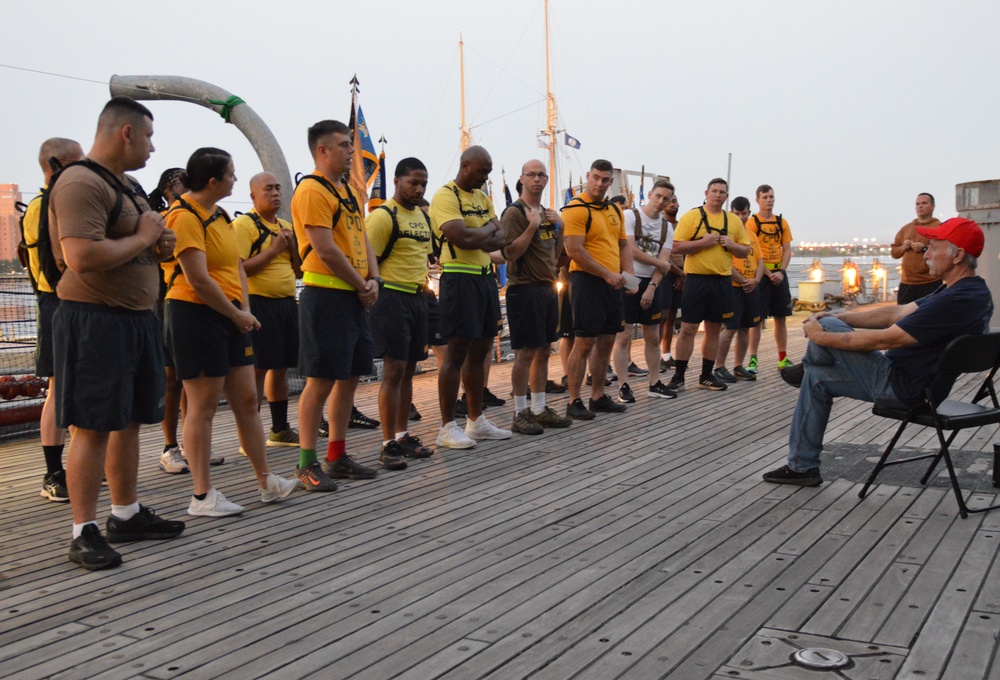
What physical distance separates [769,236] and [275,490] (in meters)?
6.59

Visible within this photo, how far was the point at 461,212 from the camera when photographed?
600 centimetres

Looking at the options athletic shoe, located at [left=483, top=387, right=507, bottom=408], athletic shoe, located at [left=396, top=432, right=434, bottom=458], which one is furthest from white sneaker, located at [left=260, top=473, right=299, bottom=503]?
athletic shoe, located at [left=483, top=387, right=507, bottom=408]

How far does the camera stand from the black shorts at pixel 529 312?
263 inches

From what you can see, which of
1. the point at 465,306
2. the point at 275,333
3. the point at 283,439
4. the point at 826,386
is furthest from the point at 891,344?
the point at 283,439

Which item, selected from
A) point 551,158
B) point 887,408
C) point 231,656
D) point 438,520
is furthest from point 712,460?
point 551,158

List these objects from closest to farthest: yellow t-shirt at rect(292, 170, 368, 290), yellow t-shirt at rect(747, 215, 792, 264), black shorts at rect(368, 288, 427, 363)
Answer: yellow t-shirt at rect(292, 170, 368, 290)
black shorts at rect(368, 288, 427, 363)
yellow t-shirt at rect(747, 215, 792, 264)

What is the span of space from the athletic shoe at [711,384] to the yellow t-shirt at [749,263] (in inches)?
42.4

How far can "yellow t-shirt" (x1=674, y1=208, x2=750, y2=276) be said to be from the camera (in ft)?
28.1

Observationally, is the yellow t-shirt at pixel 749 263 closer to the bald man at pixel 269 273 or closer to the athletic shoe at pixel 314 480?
the bald man at pixel 269 273

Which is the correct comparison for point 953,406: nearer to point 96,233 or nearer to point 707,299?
point 96,233

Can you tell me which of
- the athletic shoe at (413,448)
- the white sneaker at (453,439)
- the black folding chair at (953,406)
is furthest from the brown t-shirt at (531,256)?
the black folding chair at (953,406)

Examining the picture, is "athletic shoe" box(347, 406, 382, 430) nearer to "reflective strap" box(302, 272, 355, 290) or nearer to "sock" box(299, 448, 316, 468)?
"sock" box(299, 448, 316, 468)

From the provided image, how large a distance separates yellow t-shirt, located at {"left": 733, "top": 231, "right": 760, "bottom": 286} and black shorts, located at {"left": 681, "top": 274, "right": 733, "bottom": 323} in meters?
0.64

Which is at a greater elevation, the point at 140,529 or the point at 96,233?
the point at 96,233
